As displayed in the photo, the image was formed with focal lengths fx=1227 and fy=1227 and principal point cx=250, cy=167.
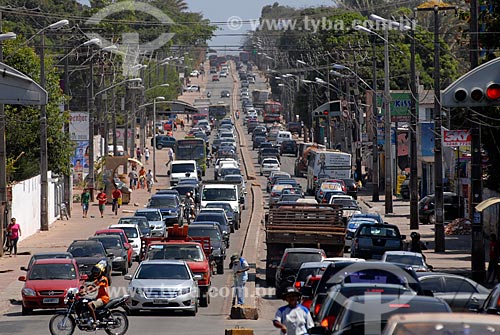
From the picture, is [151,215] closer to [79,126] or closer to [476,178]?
[79,126]

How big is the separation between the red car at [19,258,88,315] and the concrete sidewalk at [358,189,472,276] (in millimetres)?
12755

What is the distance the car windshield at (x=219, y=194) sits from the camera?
6000cm

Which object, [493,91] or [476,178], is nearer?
[493,91]

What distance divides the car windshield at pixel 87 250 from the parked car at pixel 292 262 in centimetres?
654

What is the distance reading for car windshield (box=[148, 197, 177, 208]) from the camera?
2269 inches

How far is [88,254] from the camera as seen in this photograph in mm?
36656

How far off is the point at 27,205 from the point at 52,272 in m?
22.5

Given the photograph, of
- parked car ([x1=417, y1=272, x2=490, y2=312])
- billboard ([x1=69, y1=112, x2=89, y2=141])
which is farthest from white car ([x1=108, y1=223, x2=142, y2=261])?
billboard ([x1=69, y1=112, x2=89, y2=141])

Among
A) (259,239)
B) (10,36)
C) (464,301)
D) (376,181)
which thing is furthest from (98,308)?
(376,181)

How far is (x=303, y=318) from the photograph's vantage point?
17406 millimetres

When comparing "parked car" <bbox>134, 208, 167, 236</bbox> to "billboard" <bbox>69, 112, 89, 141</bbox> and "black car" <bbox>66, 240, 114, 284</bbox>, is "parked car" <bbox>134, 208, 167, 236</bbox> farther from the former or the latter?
"billboard" <bbox>69, 112, 89, 141</bbox>

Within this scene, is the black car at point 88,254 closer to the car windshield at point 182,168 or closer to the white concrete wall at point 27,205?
the white concrete wall at point 27,205

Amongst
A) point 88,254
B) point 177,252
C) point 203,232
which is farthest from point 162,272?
point 203,232

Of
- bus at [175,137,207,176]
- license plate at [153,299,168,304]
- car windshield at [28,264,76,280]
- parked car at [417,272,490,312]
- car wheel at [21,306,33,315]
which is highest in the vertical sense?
bus at [175,137,207,176]
